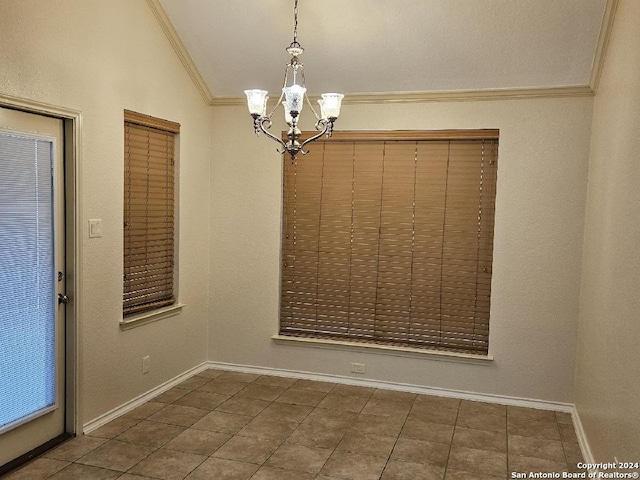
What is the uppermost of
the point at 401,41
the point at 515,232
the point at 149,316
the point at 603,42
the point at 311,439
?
the point at 401,41

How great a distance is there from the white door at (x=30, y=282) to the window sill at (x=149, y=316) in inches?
19.7

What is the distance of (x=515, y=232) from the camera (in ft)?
13.3

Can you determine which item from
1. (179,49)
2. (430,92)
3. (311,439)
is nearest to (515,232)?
(430,92)

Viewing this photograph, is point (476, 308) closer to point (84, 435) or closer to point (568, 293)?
point (568, 293)

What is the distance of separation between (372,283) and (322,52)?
1.81 metres

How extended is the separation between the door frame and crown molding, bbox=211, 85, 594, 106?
2.08m

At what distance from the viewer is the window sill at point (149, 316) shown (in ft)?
12.3

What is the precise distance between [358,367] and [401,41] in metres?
2.50

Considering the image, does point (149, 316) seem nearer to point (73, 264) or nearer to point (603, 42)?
point (73, 264)

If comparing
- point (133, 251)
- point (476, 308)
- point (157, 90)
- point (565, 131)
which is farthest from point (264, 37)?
point (476, 308)

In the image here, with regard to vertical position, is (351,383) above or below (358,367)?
below

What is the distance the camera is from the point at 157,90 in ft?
13.0

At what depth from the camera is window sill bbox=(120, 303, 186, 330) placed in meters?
3.74

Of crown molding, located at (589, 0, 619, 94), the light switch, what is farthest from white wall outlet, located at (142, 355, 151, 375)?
crown molding, located at (589, 0, 619, 94)
